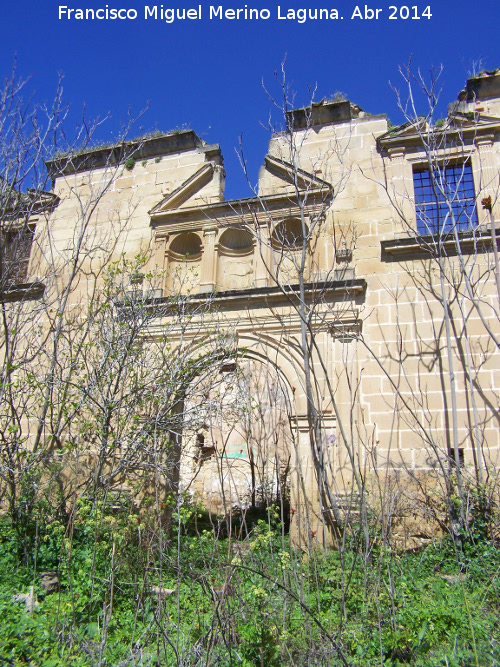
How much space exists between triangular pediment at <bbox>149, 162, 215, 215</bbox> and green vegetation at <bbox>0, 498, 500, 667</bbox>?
5.46 m

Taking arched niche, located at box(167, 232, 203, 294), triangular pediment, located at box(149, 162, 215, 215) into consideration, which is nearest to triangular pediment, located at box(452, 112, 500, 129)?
triangular pediment, located at box(149, 162, 215, 215)

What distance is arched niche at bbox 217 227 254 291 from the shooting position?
9.07 metres

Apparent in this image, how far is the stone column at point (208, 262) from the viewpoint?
875cm

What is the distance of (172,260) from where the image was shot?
9.46 metres

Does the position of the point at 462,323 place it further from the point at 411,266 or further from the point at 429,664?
the point at 429,664

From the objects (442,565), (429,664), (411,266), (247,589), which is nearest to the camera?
(429,664)

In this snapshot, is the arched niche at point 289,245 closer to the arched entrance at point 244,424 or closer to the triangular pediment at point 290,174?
the triangular pediment at point 290,174

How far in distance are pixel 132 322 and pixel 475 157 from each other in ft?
19.3

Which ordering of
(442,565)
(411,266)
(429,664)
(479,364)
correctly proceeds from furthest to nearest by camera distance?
(411,266) → (479,364) → (442,565) → (429,664)

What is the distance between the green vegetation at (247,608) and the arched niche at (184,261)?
4180mm

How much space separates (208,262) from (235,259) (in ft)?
1.80

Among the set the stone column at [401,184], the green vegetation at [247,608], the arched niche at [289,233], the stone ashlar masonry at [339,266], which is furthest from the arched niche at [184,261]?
the green vegetation at [247,608]

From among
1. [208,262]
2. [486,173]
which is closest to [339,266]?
[208,262]

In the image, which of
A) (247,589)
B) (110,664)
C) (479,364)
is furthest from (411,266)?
(110,664)
